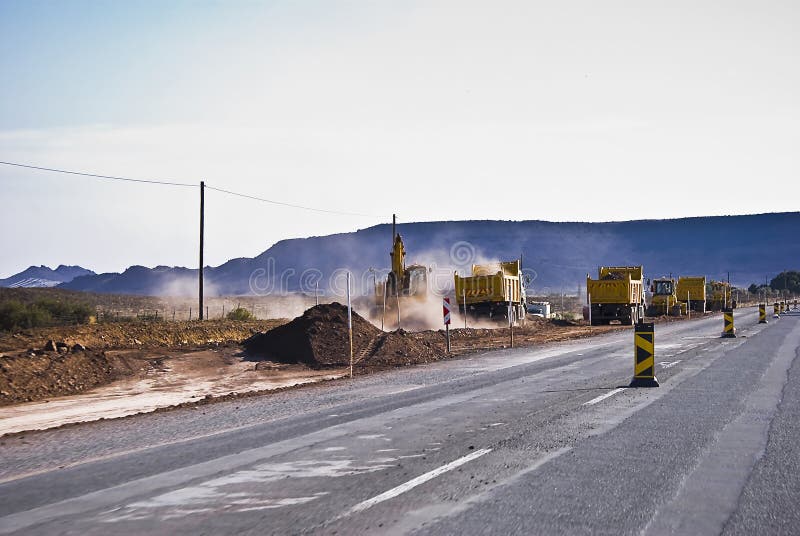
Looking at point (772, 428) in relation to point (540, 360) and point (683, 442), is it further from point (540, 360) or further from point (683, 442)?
point (540, 360)

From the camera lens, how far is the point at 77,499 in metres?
7.25

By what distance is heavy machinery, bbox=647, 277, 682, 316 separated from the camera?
6644cm

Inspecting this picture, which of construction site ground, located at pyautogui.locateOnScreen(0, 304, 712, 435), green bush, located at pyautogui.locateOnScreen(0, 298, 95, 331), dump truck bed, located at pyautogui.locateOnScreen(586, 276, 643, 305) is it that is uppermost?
dump truck bed, located at pyautogui.locateOnScreen(586, 276, 643, 305)

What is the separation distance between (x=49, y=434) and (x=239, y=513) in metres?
6.61

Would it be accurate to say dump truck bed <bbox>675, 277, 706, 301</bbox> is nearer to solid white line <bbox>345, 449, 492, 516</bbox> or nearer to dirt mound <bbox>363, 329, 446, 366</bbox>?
dirt mound <bbox>363, 329, 446, 366</bbox>

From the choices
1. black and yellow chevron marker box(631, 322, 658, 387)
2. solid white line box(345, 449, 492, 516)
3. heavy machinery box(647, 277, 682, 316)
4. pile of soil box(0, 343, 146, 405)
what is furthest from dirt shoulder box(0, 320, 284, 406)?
heavy machinery box(647, 277, 682, 316)

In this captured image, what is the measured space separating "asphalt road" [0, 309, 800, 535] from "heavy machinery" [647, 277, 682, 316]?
173ft

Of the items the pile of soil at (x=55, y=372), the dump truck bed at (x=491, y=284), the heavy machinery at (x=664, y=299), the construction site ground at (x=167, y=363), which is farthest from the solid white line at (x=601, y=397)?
the heavy machinery at (x=664, y=299)

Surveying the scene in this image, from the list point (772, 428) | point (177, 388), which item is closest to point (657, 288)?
point (177, 388)

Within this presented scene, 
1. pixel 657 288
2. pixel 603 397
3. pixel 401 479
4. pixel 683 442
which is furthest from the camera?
pixel 657 288

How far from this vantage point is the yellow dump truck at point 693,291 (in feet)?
259

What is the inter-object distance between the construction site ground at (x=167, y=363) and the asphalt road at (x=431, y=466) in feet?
10.9

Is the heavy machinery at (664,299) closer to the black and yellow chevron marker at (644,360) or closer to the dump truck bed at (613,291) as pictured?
the dump truck bed at (613,291)

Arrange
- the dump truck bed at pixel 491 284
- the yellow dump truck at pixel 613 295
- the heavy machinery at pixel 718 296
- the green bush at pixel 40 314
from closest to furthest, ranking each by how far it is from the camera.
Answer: the green bush at pixel 40 314
the dump truck bed at pixel 491 284
the yellow dump truck at pixel 613 295
the heavy machinery at pixel 718 296
